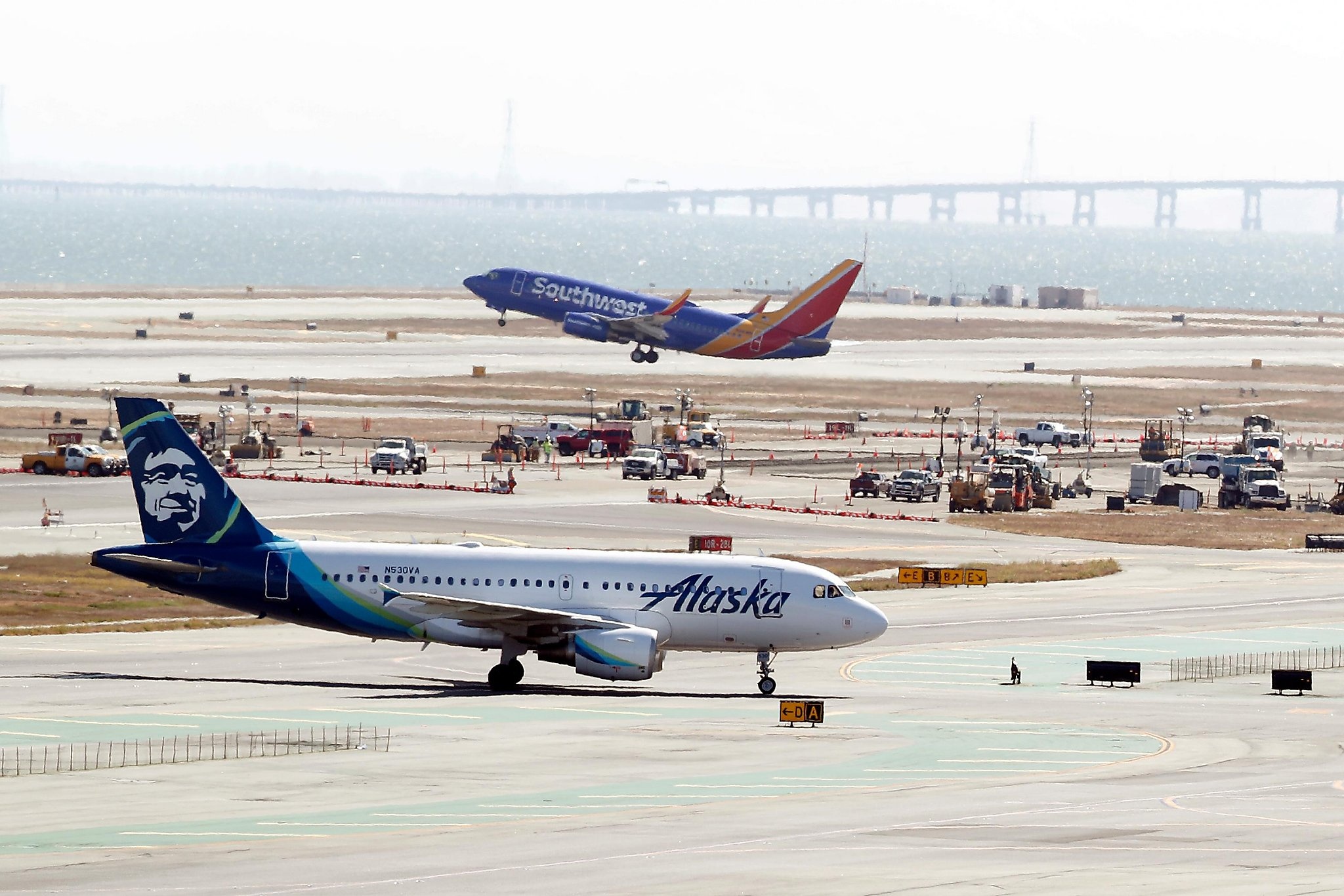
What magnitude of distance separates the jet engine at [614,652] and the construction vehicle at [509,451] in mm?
74614

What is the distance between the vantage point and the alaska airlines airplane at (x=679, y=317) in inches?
6752

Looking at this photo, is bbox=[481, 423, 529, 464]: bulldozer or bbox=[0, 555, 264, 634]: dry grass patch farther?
bbox=[481, 423, 529, 464]: bulldozer

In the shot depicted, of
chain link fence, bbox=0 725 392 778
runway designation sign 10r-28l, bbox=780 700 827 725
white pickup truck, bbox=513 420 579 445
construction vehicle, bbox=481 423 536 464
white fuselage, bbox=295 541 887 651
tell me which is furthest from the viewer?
white pickup truck, bbox=513 420 579 445

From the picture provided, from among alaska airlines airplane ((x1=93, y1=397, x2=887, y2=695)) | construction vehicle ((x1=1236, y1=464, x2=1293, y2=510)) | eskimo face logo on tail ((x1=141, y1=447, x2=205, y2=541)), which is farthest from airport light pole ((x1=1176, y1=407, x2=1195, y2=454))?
eskimo face logo on tail ((x1=141, y1=447, x2=205, y2=541))

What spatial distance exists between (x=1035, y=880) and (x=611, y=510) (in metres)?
77.7

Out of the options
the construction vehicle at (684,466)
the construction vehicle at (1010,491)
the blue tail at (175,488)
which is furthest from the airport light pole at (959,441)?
the blue tail at (175,488)

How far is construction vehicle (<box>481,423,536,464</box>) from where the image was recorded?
135m

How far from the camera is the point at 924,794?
149 ft

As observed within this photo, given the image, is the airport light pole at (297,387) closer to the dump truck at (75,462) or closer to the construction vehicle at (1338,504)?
the dump truck at (75,462)

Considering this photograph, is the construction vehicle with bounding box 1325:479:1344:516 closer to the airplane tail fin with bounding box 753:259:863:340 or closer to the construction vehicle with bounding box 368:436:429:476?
the construction vehicle with bounding box 368:436:429:476

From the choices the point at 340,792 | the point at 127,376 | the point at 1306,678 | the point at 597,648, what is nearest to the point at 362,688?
the point at 597,648

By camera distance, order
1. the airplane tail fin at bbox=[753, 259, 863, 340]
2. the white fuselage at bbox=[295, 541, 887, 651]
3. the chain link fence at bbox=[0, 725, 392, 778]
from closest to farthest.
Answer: the chain link fence at bbox=[0, 725, 392, 778] < the white fuselage at bbox=[295, 541, 887, 651] < the airplane tail fin at bbox=[753, 259, 863, 340]

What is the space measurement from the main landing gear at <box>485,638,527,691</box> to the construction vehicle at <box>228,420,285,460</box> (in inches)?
2865

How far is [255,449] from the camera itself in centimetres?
13138
